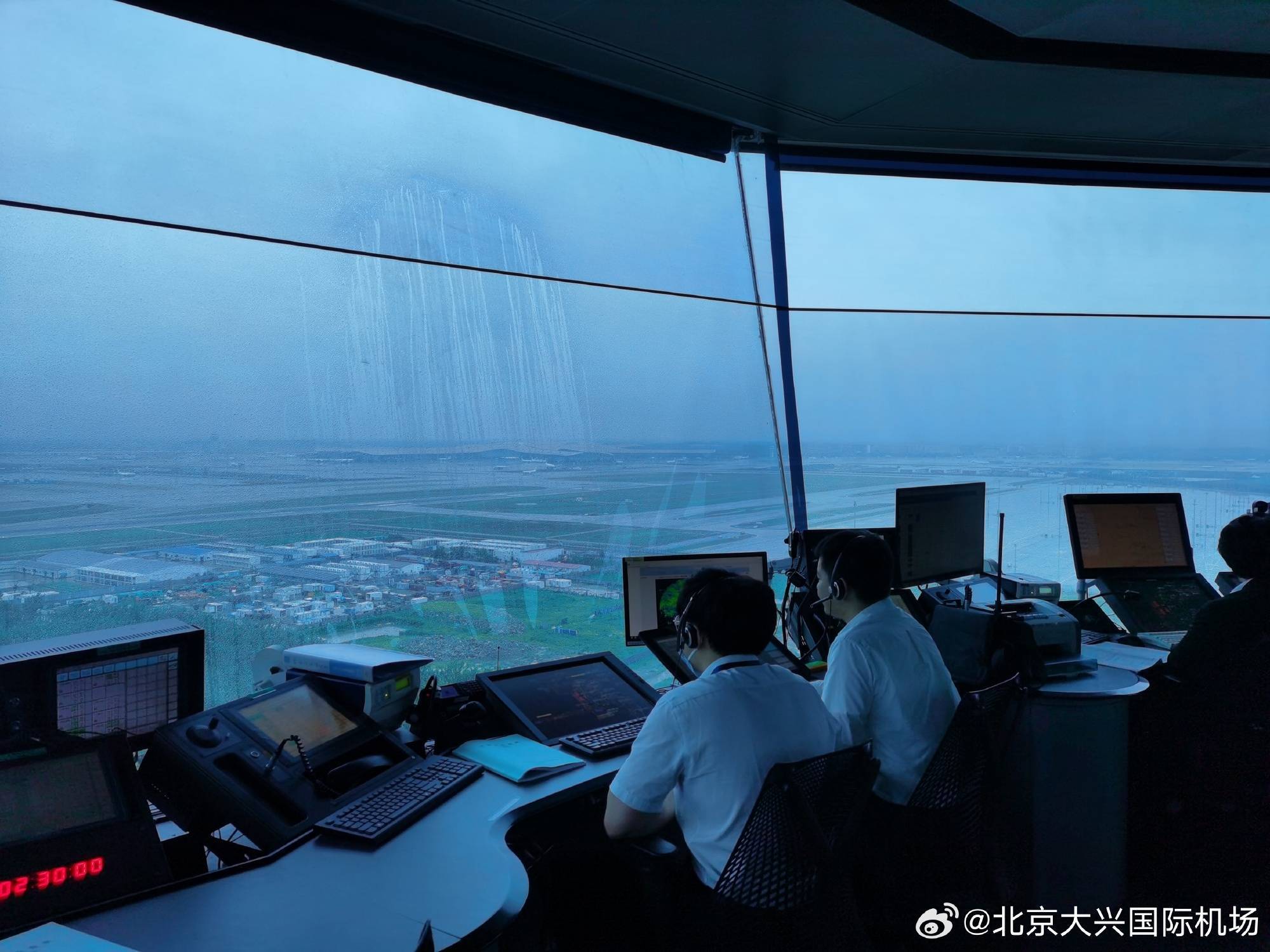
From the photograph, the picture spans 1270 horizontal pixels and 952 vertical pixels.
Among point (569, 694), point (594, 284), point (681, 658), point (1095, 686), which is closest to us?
point (569, 694)

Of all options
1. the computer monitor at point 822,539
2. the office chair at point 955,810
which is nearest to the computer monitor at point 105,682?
the office chair at point 955,810

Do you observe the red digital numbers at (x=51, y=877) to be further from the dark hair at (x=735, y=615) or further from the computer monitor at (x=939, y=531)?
the computer monitor at (x=939, y=531)

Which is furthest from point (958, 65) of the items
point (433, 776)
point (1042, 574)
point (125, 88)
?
point (433, 776)

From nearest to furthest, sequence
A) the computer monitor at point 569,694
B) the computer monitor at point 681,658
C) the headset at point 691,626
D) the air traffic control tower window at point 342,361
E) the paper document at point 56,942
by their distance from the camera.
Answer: the paper document at point 56,942, the headset at point 691,626, the air traffic control tower window at point 342,361, the computer monitor at point 569,694, the computer monitor at point 681,658

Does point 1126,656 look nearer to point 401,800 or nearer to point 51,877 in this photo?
point 401,800

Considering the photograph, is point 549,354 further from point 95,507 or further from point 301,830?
point 301,830

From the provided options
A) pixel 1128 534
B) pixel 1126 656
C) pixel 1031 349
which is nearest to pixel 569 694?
pixel 1126 656
